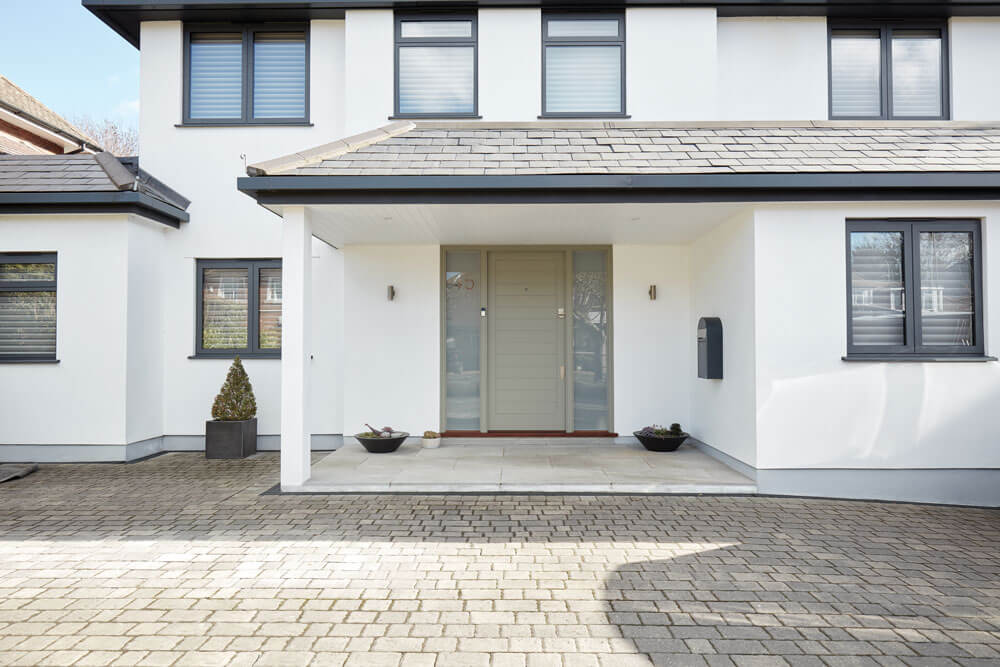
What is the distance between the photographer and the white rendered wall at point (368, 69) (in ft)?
28.4

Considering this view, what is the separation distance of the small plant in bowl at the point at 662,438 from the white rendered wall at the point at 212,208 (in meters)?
4.25

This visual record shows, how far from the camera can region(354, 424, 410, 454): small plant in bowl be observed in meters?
7.59

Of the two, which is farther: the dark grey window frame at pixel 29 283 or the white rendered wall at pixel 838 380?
the dark grey window frame at pixel 29 283

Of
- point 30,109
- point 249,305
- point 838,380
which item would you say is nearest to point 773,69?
point 838,380

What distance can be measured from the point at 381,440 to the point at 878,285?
5796 mm

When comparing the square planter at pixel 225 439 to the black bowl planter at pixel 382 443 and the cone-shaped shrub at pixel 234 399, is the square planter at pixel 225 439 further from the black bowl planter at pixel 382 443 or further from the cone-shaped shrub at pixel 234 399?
the black bowl planter at pixel 382 443

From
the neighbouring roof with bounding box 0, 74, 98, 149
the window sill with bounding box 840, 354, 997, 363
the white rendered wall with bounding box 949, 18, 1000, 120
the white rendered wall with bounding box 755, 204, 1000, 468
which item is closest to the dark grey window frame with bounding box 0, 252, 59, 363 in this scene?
the neighbouring roof with bounding box 0, 74, 98, 149

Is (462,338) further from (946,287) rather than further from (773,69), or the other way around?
(773,69)

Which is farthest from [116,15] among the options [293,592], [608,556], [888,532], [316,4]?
[888,532]

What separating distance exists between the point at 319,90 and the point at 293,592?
292 inches

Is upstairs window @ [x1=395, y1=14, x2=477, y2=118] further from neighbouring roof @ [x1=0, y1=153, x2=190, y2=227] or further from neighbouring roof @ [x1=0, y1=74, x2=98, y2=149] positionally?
neighbouring roof @ [x1=0, y1=74, x2=98, y2=149]

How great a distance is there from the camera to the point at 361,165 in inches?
237

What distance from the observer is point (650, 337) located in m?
8.38

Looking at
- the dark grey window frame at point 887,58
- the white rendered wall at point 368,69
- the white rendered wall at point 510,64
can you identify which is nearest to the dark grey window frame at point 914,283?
the dark grey window frame at point 887,58
